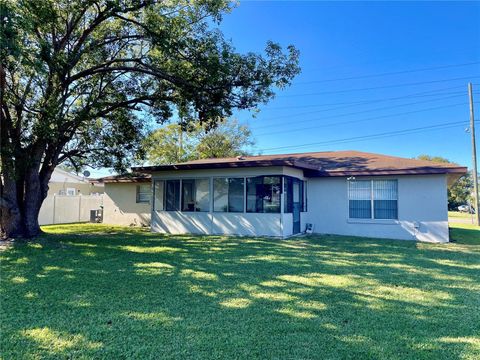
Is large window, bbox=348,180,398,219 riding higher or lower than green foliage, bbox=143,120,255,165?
lower

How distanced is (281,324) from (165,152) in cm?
2417

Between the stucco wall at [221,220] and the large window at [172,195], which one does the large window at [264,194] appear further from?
the large window at [172,195]

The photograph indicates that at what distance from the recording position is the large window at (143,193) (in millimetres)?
17297

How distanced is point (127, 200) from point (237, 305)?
1467cm

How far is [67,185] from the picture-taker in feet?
91.4

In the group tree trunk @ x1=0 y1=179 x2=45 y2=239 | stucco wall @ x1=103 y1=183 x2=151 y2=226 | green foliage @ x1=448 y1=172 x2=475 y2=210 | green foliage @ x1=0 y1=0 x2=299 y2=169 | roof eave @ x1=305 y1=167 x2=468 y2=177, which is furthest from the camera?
green foliage @ x1=448 y1=172 x2=475 y2=210

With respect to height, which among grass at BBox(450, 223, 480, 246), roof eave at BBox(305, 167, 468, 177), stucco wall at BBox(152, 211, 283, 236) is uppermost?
roof eave at BBox(305, 167, 468, 177)

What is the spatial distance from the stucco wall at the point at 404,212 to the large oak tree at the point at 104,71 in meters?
5.22

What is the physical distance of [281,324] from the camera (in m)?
3.86

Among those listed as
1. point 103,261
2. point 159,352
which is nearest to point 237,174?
point 103,261

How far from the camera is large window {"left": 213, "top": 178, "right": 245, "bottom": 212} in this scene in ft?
40.7

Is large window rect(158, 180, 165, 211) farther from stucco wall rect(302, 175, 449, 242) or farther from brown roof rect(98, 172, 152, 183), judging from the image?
stucco wall rect(302, 175, 449, 242)

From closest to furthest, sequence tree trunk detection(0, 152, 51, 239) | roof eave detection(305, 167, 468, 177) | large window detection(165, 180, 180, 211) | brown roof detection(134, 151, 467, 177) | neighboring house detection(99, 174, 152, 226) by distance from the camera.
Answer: tree trunk detection(0, 152, 51, 239)
roof eave detection(305, 167, 468, 177)
brown roof detection(134, 151, 467, 177)
large window detection(165, 180, 180, 211)
neighboring house detection(99, 174, 152, 226)

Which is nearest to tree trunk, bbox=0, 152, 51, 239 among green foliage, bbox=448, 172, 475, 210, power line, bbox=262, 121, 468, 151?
power line, bbox=262, 121, 468, 151
